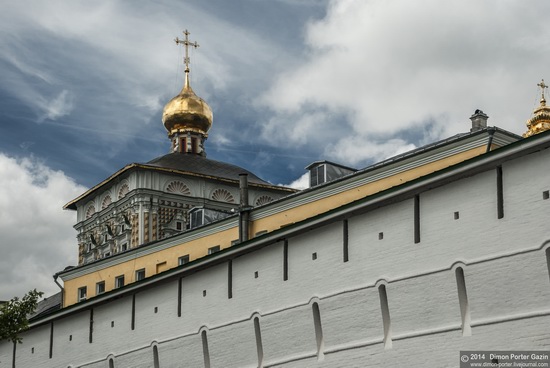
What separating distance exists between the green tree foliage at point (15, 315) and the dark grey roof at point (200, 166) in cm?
1664

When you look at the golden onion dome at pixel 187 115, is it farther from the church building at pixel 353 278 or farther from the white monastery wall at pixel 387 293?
the white monastery wall at pixel 387 293

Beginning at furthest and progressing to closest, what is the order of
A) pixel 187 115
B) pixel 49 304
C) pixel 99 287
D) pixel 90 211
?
pixel 187 115 < pixel 90 211 < pixel 49 304 < pixel 99 287

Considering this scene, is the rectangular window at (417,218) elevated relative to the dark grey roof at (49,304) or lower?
lower

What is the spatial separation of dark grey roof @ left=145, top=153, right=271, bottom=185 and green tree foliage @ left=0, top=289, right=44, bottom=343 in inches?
655

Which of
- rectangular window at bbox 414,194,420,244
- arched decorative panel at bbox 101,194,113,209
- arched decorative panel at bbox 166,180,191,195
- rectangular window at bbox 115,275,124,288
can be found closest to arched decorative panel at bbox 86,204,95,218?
arched decorative panel at bbox 101,194,113,209

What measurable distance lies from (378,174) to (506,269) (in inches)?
286

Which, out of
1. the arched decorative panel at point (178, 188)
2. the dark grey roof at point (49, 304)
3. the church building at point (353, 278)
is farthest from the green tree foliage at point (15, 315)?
the arched decorative panel at point (178, 188)

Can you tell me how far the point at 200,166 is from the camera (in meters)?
45.8

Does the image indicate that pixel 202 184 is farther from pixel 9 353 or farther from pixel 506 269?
pixel 506 269

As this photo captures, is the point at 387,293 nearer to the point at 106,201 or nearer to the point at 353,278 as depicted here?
the point at 353,278

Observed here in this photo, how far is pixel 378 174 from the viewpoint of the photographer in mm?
24516

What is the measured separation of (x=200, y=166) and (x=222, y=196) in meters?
2.09

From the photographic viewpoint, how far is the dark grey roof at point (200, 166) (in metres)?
44.9

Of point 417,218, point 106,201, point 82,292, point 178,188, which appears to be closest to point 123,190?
point 106,201
